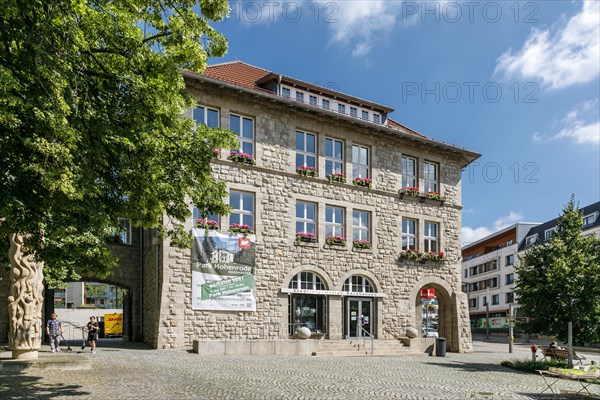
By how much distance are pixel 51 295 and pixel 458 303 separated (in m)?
21.6

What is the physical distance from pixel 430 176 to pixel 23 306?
21.9m

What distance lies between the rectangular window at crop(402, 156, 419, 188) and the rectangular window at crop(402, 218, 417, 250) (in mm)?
1916

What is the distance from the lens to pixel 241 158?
23875 mm

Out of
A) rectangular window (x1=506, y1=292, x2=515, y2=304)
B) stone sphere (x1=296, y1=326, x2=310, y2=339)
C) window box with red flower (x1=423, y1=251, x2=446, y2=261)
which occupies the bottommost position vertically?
rectangular window (x1=506, y1=292, x2=515, y2=304)

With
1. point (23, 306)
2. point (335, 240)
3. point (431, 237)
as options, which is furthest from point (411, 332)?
point (23, 306)

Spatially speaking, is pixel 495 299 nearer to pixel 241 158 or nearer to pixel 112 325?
pixel 112 325

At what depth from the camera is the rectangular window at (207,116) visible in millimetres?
23156

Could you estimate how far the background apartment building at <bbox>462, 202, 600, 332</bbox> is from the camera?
236ft

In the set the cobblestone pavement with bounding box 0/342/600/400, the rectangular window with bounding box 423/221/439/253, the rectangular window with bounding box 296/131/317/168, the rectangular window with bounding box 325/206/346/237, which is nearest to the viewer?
the cobblestone pavement with bounding box 0/342/600/400

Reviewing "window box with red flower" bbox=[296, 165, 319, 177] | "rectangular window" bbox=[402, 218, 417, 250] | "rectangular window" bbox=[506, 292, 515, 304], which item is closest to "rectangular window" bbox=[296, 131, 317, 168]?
"window box with red flower" bbox=[296, 165, 319, 177]

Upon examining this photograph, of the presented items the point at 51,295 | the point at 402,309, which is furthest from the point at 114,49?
the point at 51,295

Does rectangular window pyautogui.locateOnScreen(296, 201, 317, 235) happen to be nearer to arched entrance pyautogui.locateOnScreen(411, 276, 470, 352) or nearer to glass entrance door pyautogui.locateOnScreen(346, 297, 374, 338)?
glass entrance door pyautogui.locateOnScreen(346, 297, 374, 338)

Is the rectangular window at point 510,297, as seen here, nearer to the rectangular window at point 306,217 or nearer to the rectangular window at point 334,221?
the rectangular window at point 334,221

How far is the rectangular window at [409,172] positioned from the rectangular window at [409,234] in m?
1.92
